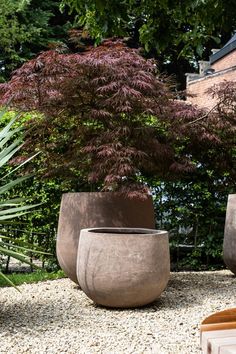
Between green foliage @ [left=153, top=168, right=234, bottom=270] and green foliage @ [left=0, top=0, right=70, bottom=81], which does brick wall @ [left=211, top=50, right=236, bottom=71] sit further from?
green foliage @ [left=153, top=168, right=234, bottom=270]

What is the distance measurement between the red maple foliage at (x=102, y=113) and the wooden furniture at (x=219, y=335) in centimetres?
256

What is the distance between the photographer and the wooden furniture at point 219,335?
1939 millimetres

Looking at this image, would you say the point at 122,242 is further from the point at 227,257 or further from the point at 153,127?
the point at 227,257

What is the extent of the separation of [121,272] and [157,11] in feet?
11.6

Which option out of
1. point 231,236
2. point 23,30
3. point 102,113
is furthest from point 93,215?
point 23,30

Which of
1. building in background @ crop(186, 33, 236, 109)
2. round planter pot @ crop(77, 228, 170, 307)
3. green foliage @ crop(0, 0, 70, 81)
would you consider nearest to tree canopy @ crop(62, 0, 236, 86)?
round planter pot @ crop(77, 228, 170, 307)

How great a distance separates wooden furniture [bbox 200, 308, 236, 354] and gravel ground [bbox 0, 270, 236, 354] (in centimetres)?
130

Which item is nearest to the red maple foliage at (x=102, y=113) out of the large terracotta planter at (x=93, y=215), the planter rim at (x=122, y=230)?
the large terracotta planter at (x=93, y=215)

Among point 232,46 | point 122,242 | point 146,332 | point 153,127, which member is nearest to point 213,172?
point 153,127

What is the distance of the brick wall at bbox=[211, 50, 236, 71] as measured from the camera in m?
13.0

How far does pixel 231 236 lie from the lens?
6.13 m

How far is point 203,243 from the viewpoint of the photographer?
24.4 feet

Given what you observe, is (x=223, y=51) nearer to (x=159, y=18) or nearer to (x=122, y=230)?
(x=159, y=18)

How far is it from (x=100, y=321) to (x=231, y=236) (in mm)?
2399
